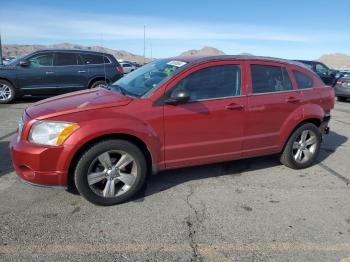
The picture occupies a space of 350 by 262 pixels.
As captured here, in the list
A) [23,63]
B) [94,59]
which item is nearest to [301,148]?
[94,59]

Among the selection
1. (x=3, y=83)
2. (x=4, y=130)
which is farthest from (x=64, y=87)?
(x=4, y=130)

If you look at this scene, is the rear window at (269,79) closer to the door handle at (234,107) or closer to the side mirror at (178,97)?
the door handle at (234,107)

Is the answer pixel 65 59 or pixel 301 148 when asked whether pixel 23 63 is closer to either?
pixel 65 59

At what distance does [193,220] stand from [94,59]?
9.83m

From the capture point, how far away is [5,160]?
5.76m

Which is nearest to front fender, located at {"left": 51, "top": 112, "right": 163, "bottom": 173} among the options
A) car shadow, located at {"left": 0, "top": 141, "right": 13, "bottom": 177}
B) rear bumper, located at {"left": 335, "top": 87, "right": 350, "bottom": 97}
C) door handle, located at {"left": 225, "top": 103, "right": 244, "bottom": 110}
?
door handle, located at {"left": 225, "top": 103, "right": 244, "bottom": 110}

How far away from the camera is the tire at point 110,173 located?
13.5ft

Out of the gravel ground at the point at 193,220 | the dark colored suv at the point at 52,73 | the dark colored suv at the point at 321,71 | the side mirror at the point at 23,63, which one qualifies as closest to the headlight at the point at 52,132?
the gravel ground at the point at 193,220

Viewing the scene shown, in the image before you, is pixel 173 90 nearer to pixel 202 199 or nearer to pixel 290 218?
pixel 202 199

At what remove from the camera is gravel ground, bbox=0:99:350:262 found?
3.40 m

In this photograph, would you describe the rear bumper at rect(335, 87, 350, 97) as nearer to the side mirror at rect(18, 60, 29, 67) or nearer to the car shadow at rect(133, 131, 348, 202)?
the car shadow at rect(133, 131, 348, 202)

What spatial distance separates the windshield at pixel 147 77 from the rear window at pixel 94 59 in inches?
299

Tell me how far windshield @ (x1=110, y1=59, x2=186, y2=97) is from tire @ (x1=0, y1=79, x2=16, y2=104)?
7900 millimetres

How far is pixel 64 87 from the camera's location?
1234 cm
